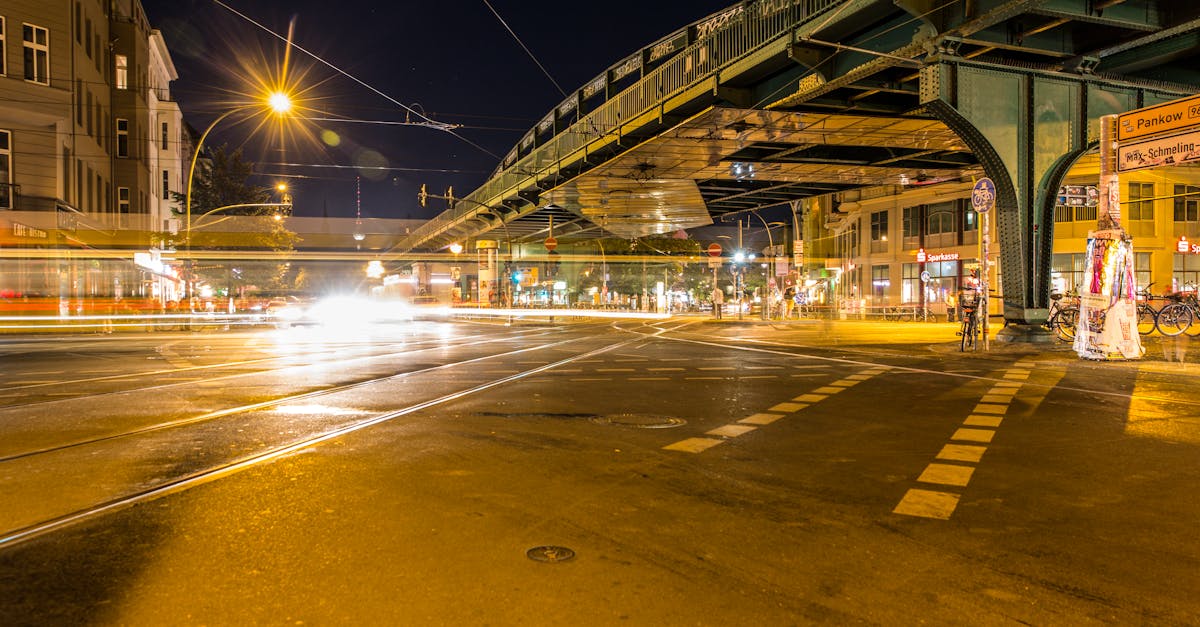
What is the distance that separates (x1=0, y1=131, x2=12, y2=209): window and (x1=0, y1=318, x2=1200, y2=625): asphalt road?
33109 millimetres

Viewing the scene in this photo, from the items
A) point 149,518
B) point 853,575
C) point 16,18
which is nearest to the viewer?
point 853,575

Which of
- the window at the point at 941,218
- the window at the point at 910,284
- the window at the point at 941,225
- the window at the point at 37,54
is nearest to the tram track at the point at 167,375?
the window at the point at 37,54

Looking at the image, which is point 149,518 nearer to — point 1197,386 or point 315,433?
point 315,433

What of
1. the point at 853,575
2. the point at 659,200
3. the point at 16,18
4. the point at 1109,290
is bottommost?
the point at 853,575

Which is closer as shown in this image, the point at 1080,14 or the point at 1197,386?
the point at 1197,386

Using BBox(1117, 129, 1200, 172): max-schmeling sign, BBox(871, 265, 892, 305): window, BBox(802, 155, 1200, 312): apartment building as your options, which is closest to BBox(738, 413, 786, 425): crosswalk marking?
BBox(1117, 129, 1200, 172): max-schmeling sign

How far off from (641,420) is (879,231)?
50.0 meters

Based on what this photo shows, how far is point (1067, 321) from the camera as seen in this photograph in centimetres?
1895

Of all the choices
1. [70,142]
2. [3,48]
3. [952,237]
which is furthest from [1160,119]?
[70,142]

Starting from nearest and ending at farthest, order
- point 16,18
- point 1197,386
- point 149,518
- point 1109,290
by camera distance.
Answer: point 149,518 < point 1197,386 < point 1109,290 < point 16,18

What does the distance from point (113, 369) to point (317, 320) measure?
3057 centimetres

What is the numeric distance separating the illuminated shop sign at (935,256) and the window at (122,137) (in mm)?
55644

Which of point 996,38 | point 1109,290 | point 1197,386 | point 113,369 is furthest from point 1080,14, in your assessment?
point 113,369

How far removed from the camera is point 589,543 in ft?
14.0
